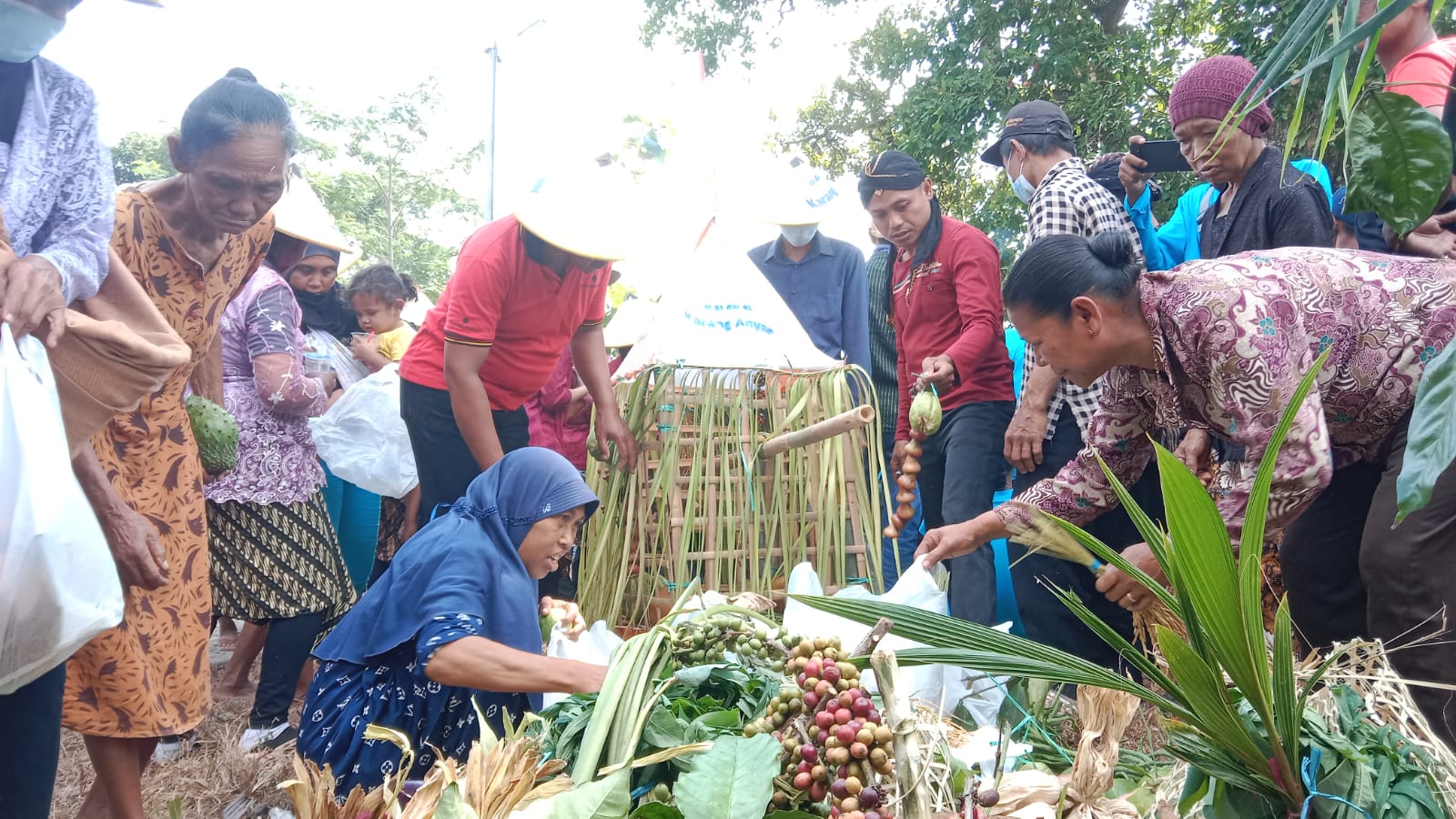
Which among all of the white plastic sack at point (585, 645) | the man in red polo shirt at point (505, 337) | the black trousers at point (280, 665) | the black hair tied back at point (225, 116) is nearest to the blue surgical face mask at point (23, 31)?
the black hair tied back at point (225, 116)

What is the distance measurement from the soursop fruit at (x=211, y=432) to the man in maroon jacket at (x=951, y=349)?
1759mm

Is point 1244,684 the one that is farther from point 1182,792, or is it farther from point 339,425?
point 339,425

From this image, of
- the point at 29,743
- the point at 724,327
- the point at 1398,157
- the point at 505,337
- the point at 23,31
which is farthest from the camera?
the point at 724,327

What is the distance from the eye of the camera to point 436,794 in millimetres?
877

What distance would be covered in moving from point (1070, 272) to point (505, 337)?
1718 millimetres

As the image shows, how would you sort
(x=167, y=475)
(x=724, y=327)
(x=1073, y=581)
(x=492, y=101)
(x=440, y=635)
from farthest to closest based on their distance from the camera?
(x=492, y=101) < (x=724, y=327) < (x=1073, y=581) < (x=167, y=475) < (x=440, y=635)

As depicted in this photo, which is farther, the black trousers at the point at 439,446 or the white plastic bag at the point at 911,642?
the black trousers at the point at 439,446

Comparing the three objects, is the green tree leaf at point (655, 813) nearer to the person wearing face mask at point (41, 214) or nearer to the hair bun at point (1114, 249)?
the person wearing face mask at point (41, 214)

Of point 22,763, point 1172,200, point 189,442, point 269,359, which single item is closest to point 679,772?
point 22,763

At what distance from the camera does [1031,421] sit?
109 inches

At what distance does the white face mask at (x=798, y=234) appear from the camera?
4.07 metres

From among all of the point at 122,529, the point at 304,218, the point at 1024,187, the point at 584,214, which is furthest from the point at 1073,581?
the point at 304,218

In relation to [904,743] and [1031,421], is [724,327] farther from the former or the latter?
[904,743]

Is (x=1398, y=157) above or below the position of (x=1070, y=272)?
below
